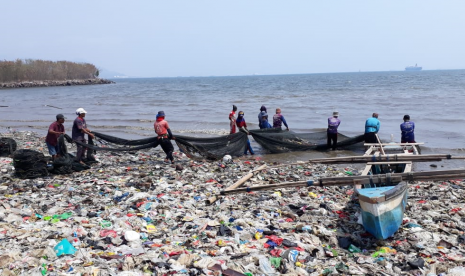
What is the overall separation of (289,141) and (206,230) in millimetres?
8428

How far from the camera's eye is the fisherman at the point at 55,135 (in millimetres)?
10367

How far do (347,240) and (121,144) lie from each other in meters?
7.56

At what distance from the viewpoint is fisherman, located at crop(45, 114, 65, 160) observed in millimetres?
10367

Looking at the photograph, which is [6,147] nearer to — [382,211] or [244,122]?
[244,122]

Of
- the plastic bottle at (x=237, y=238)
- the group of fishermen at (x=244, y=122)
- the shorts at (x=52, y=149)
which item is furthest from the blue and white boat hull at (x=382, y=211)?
the shorts at (x=52, y=149)

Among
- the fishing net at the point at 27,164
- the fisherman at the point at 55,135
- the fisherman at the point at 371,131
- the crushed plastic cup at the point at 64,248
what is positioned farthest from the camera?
the fisherman at the point at 371,131

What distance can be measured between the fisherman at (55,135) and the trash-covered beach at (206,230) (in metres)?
1.22

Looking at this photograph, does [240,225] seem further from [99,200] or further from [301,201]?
[99,200]

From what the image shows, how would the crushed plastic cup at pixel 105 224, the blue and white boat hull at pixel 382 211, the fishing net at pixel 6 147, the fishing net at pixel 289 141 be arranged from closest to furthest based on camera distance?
the blue and white boat hull at pixel 382 211 → the crushed plastic cup at pixel 105 224 → the fishing net at pixel 6 147 → the fishing net at pixel 289 141

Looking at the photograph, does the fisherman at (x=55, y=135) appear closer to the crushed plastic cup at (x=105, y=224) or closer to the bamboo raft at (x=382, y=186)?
the crushed plastic cup at (x=105, y=224)

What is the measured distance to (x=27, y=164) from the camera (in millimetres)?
9625

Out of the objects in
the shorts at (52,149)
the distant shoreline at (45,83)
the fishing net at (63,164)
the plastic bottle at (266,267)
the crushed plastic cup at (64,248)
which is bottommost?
the plastic bottle at (266,267)

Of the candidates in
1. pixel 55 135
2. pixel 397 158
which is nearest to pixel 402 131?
pixel 397 158

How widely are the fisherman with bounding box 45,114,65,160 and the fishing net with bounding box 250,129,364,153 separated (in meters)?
6.21
